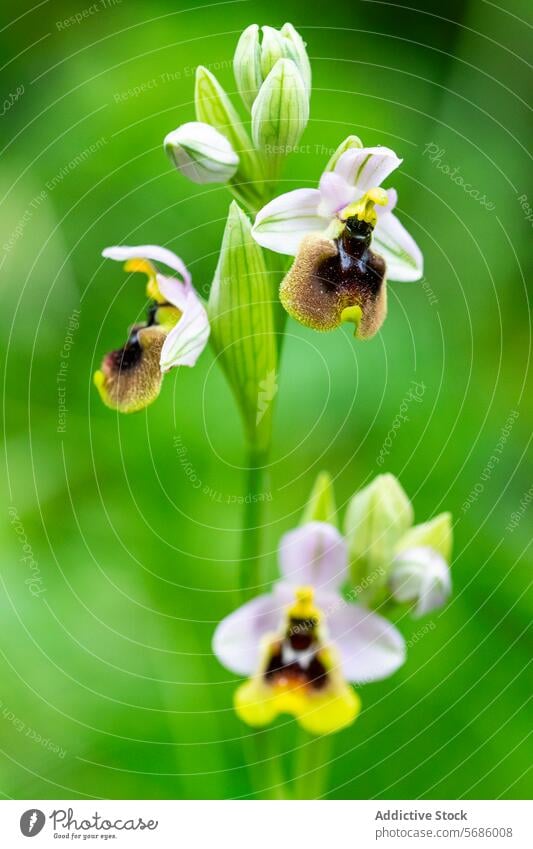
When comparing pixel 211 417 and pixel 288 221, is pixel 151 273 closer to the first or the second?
pixel 288 221

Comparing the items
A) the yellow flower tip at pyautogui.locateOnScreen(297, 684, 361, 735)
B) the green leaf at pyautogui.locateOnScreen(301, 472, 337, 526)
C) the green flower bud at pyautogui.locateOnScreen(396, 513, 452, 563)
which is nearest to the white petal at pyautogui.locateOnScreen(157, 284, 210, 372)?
the green leaf at pyautogui.locateOnScreen(301, 472, 337, 526)

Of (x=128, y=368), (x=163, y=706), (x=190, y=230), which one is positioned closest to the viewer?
(x=128, y=368)

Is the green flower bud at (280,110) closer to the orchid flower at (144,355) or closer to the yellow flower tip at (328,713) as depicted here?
the orchid flower at (144,355)

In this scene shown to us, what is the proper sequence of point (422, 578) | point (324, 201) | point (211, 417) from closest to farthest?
point (422, 578)
point (324, 201)
point (211, 417)

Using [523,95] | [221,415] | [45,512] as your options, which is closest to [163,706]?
[45,512]

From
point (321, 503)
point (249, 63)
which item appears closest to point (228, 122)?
point (249, 63)

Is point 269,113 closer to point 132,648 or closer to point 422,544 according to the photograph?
point 422,544
